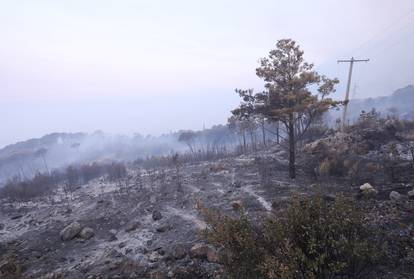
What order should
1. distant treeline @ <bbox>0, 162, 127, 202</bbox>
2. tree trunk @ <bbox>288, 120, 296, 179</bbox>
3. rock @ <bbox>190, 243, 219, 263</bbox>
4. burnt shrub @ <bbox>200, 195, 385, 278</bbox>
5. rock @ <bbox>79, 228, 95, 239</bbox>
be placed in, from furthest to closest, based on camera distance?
distant treeline @ <bbox>0, 162, 127, 202</bbox>
tree trunk @ <bbox>288, 120, 296, 179</bbox>
rock @ <bbox>79, 228, 95, 239</bbox>
rock @ <bbox>190, 243, 219, 263</bbox>
burnt shrub @ <bbox>200, 195, 385, 278</bbox>

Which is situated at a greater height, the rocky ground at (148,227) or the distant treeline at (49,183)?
the rocky ground at (148,227)

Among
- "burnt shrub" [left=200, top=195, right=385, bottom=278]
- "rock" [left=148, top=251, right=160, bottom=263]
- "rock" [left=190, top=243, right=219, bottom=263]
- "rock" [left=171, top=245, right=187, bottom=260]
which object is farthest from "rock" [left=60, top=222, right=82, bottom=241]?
"burnt shrub" [left=200, top=195, right=385, bottom=278]

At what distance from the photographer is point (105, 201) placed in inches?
739

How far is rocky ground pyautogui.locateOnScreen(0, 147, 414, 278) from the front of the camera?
8156 millimetres

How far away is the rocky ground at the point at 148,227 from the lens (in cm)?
816

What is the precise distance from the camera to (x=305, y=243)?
4.29 metres

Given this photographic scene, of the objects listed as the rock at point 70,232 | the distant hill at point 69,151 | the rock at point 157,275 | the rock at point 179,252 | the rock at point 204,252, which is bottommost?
the distant hill at point 69,151

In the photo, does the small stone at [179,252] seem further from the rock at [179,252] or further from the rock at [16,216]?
the rock at [16,216]

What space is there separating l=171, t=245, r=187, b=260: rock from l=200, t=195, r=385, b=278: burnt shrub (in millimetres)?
4070

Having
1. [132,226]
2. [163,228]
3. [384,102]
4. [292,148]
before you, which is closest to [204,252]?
[163,228]

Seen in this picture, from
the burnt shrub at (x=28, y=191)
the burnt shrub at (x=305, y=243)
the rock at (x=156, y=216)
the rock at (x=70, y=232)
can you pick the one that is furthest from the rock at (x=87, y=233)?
the burnt shrub at (x=28, y=191)

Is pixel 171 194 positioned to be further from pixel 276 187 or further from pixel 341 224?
pixel 341 224

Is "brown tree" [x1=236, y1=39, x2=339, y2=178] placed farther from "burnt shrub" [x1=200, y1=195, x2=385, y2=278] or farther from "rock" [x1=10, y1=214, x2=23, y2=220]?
"rock" [x1=10, y1=214, x2=23, y2=220]

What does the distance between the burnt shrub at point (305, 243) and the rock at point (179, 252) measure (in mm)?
4070
